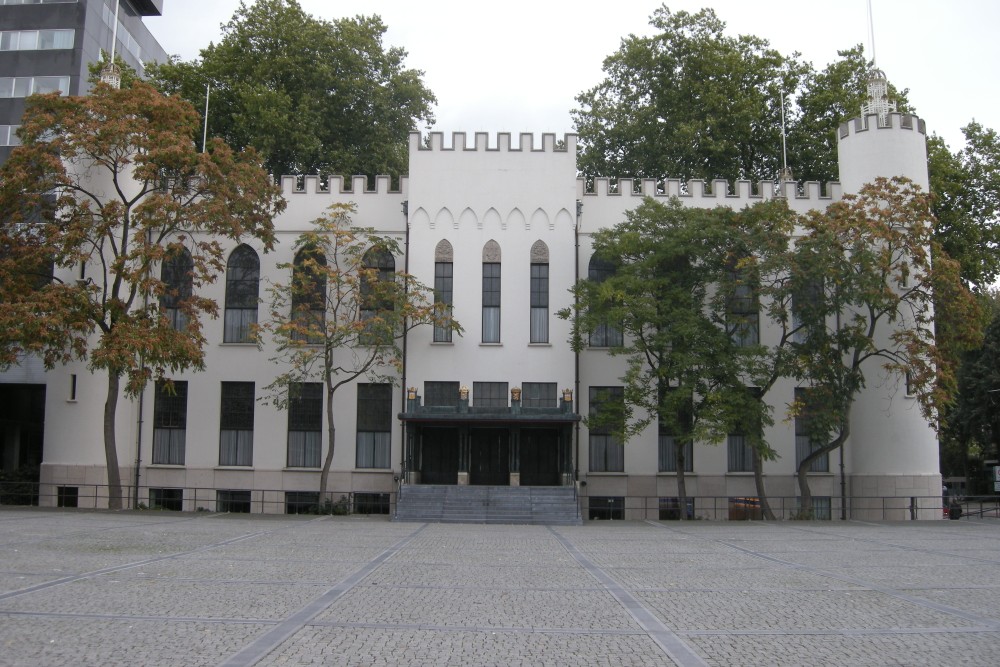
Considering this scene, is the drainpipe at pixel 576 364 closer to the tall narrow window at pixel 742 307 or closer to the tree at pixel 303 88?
the tall narrow window at pixel 742 307

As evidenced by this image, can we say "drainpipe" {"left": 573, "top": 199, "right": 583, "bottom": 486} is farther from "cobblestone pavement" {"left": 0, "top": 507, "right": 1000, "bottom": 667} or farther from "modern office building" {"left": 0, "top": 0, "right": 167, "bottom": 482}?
"modern office building" {"left": 0, "top": 0, "right": 167, "bottom": 482}

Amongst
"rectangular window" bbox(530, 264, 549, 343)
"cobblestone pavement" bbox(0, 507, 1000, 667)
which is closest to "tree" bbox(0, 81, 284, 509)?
"cobblestone pavement" bbox(0, 507, 1000, 667)

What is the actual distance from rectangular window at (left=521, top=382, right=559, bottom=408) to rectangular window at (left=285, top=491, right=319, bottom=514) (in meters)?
7.82

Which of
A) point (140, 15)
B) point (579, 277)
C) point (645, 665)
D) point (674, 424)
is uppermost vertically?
point (140, 15)

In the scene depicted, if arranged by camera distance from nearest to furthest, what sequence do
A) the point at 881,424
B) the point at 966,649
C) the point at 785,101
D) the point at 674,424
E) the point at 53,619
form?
the point at 966,649, the point at 53,619, the point at 674,424, the point at 881,424, the point at 785,101

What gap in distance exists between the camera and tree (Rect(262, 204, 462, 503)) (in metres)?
28.4

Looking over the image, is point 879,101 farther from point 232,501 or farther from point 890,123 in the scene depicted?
point 232,501

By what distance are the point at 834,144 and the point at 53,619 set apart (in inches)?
1428

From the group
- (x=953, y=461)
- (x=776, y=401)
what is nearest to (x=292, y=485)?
(x=776, y=401)

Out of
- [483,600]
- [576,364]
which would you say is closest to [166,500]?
[576,364]

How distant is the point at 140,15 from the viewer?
57812 mm

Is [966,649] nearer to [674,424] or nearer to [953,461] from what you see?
[674,424]

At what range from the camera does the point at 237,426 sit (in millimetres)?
31797

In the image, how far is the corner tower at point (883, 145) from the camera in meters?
31.4
